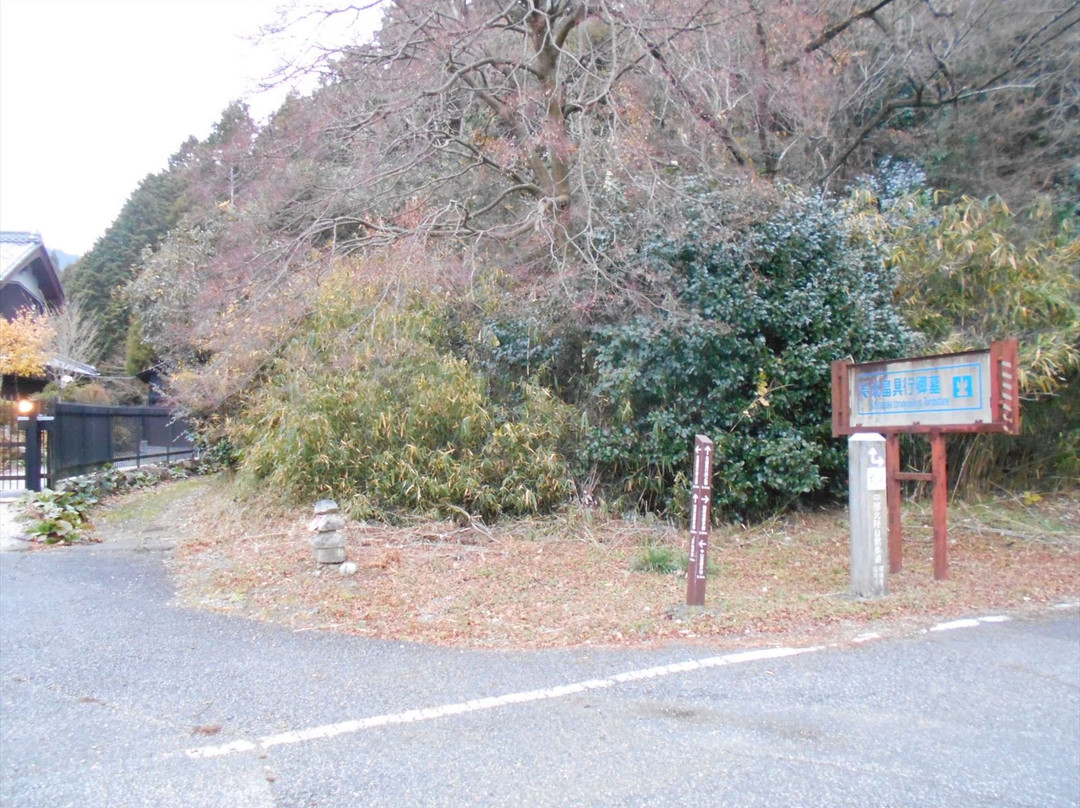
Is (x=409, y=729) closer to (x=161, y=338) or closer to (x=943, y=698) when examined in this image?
(x=943, y=698)

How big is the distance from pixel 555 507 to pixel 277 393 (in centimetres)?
472

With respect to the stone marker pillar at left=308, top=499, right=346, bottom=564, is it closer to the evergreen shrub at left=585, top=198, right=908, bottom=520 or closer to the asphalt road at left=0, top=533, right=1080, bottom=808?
the asphalt road at left=0, top=533, right=1080, bottom=808

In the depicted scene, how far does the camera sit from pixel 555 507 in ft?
35.6

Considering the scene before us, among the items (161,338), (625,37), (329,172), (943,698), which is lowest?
(943,698)

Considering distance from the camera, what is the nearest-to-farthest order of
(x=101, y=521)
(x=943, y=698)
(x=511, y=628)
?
(x=943, y=698), (x=511, y=628), (x=101, y=521)

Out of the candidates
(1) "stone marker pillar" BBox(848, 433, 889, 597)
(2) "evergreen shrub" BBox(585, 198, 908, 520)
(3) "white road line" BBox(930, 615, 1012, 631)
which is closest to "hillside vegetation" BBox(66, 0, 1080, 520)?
(2) "evergreen shrub" BBox(585, 198, 908, 520)

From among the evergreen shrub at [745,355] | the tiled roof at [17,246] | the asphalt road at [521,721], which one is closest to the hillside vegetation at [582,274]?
the evergreen shrub at [745,355]

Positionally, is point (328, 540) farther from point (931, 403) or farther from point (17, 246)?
point (17, 246)

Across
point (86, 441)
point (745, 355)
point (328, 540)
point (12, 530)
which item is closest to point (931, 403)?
point (745, 355)

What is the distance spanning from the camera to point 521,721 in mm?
4789

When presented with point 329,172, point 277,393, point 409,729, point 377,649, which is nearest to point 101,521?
point 277,393

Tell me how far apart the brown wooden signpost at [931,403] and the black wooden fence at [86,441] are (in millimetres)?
10901

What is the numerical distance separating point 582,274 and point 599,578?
4216 millimetres

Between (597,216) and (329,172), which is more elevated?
(329,172)
